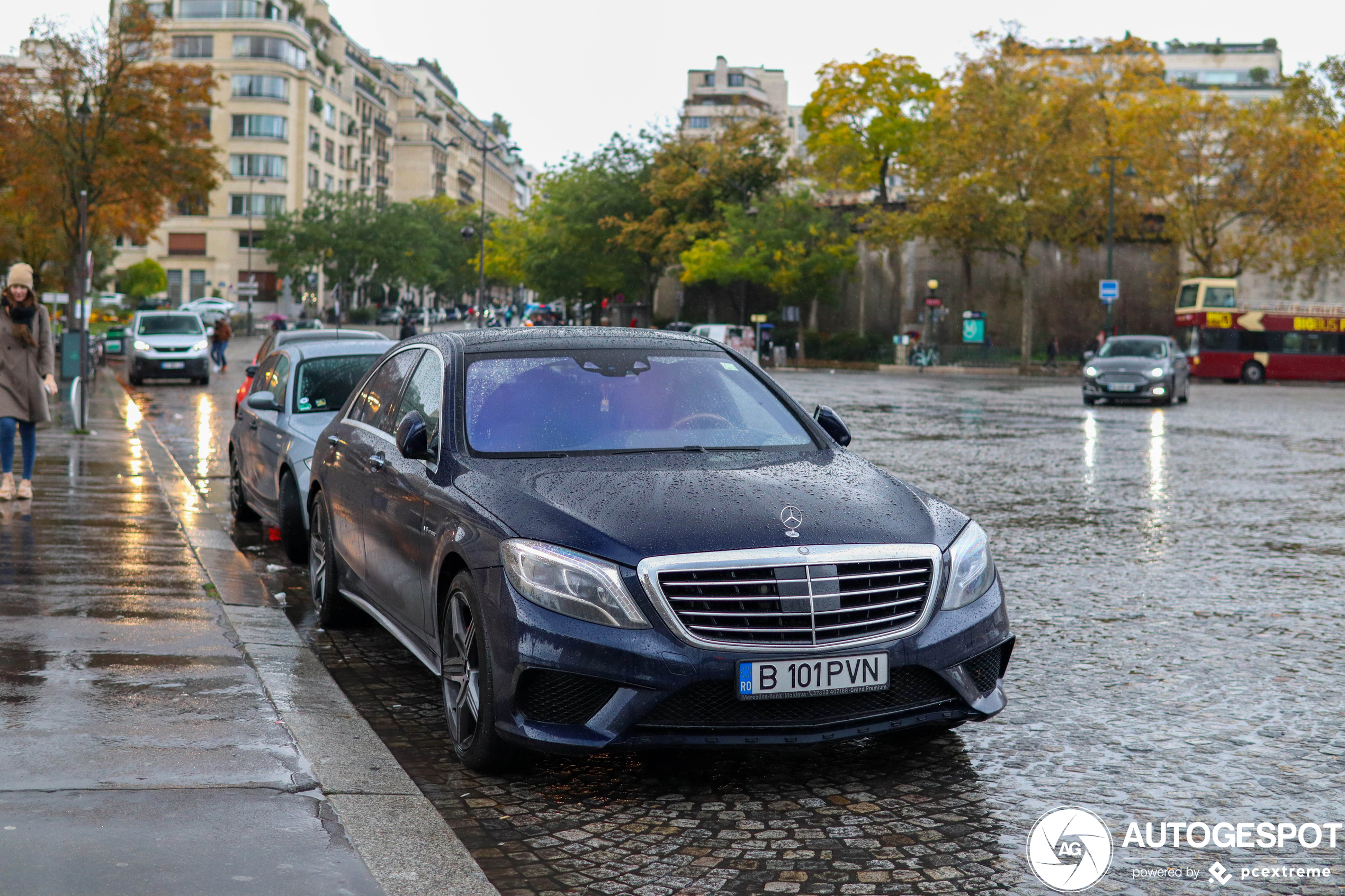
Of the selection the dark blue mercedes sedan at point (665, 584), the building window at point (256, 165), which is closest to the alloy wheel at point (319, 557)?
the dark blue mercedes sedan at point (665, 584)

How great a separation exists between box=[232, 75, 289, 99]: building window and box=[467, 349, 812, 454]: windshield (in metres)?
97.4

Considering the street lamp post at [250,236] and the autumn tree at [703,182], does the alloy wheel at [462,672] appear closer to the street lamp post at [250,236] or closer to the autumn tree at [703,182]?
the autumn tree at [703,182]

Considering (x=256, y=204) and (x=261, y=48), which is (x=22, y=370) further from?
(x=256, y=204)

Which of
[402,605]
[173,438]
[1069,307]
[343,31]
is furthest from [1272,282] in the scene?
[343,31]

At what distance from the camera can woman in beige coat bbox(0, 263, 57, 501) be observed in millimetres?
11094

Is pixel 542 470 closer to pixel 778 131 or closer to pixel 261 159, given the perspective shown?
pixel 778 131

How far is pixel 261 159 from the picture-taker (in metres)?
98.8

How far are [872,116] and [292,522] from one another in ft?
209

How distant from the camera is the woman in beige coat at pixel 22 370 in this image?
11094 millimetres

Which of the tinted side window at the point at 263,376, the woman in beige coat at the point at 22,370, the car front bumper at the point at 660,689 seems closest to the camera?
the car front bumper at the point at 660,689

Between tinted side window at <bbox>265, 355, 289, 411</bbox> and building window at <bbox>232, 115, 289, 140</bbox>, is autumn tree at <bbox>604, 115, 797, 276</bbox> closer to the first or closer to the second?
building window at <bbox>232, 115, 289, 140</bbox>

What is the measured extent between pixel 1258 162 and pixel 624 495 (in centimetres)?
5818

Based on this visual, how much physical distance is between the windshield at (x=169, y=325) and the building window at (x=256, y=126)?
65605 mm

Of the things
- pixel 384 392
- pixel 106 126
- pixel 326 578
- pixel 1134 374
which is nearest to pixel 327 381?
pixel 326 578
